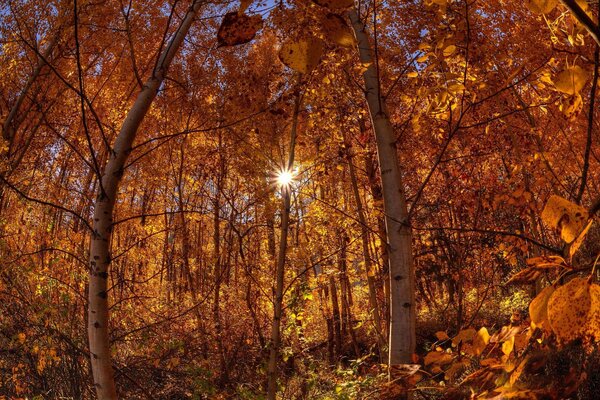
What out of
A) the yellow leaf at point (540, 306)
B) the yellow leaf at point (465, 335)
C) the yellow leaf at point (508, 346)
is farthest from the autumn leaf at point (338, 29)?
the yellow leaf at point (465, 335)

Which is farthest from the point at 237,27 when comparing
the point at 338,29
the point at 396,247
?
the point at 396,247

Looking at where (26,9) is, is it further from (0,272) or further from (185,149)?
(0,272)

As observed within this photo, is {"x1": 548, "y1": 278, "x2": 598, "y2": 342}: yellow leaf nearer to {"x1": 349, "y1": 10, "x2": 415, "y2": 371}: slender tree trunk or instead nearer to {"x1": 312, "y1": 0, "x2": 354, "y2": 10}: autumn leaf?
{"x1": 312, "y1": 0, "x2": 354, "y2": 10}: autumn leaf

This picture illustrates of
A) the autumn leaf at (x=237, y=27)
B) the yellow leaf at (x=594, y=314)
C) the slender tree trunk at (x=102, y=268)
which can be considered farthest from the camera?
the slender tree trunk at (x=102, y=268)

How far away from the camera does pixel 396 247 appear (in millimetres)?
1921

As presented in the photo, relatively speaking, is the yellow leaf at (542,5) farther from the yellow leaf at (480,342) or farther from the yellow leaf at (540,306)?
the yellow leaf at (480,342)

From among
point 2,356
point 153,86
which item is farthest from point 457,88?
point 2,356

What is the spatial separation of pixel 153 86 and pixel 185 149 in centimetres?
934

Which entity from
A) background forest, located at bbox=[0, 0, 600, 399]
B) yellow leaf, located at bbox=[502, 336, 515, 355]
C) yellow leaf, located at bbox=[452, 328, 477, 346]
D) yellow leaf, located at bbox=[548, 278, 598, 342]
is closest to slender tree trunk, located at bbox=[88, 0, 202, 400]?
background forest, located at bbox=[0, 0, 600, 399]

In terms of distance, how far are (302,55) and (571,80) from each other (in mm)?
353

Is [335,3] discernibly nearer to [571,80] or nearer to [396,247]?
[571,80]

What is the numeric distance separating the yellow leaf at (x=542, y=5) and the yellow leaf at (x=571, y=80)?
85 mm

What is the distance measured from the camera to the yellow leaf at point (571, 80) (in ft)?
1.70

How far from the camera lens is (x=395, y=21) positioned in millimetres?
8289
